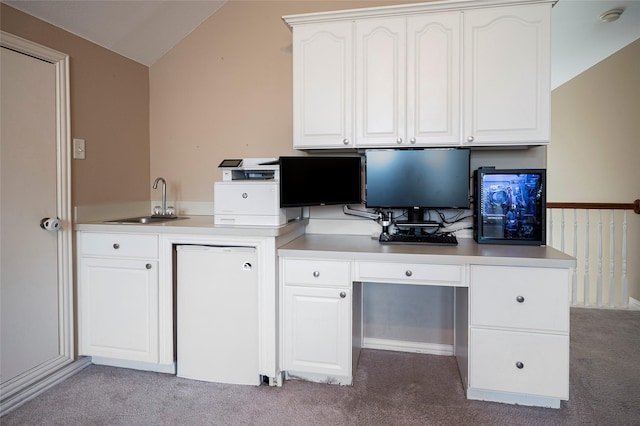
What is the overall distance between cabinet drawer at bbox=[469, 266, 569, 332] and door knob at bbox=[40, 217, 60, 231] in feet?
7.28

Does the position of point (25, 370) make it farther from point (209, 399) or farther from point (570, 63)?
point (570, 63)

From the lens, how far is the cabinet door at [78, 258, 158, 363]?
2.09m

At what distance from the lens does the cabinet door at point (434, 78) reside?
78.1 inches

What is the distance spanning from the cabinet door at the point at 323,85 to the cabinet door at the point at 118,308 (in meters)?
1.20

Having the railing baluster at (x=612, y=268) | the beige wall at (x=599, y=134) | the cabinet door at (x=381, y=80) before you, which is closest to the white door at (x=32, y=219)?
the cabinet door at (x=381, y=80)

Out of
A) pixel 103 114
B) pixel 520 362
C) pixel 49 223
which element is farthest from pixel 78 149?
pixel 520 362

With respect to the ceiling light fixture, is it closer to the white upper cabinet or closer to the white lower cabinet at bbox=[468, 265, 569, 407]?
the white upper cabinet

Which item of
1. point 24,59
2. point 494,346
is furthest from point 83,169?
point 494,346

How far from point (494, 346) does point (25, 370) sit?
7.88 feet

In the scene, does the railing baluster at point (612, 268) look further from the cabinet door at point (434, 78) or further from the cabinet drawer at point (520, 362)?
the cabinet door at point (434, 78)

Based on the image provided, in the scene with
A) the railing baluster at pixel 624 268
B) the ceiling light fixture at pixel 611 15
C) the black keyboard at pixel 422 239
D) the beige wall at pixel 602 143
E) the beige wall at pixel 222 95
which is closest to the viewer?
A: the black keyboard at pixel 422 239

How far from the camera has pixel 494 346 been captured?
1762 mm

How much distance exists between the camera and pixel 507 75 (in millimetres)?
1935

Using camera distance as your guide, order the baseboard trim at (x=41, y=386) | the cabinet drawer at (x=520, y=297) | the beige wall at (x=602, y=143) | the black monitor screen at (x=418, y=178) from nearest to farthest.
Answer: the cabinet drawer at (x=520, y=297) < the baseboard trim at (x=41, y=386) < the black monitor screen at (x=418, y=178) < the beige wall at (x=602, y=143)
